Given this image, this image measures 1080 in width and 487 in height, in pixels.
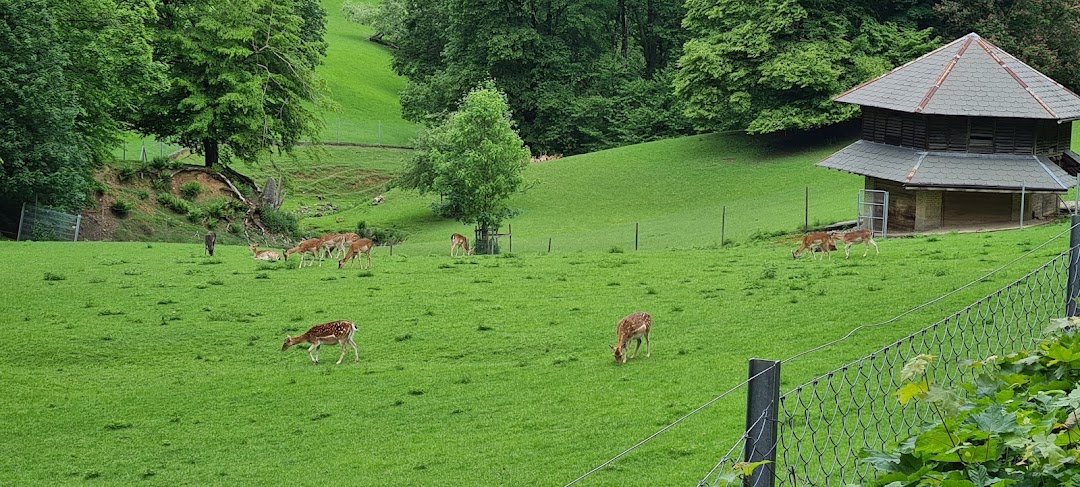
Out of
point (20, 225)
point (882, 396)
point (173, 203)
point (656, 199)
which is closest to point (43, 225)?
point (20, 225)

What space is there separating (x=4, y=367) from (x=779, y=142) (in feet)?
146

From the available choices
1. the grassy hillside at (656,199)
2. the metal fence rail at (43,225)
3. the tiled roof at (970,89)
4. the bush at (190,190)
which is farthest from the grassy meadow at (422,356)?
the bush at (190,190)

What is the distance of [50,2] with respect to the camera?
133ft

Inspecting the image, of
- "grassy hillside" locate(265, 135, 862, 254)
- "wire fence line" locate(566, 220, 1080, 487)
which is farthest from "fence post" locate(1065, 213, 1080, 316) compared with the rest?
"grassy hillside" locate(265, 135, 862, 254)

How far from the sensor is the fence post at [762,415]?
607 centimetres

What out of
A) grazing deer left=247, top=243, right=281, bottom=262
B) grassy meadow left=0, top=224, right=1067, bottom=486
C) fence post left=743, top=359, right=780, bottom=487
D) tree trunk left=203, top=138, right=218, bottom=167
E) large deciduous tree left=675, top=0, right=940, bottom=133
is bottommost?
grassy meadow left=0, top=224, right=1067, bottom=486

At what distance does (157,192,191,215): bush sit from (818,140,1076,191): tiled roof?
22.8 meters

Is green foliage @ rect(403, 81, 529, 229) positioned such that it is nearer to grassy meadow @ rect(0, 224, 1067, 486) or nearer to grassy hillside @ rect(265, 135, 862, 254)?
grassy hillside @ rect(265, 135, 862, 254)

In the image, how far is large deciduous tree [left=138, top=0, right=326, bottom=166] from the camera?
1859 inches

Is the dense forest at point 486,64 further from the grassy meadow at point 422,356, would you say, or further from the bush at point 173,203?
the grassy meadow at point 422,356

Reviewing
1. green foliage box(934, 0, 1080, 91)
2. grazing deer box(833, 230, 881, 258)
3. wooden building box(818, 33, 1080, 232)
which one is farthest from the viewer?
green foliage box(934, 0, 1080, 91)

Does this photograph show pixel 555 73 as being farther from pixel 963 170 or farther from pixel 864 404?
pixel 864 404

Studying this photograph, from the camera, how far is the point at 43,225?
124 ft

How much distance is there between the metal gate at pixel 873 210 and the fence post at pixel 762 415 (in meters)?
32.7
